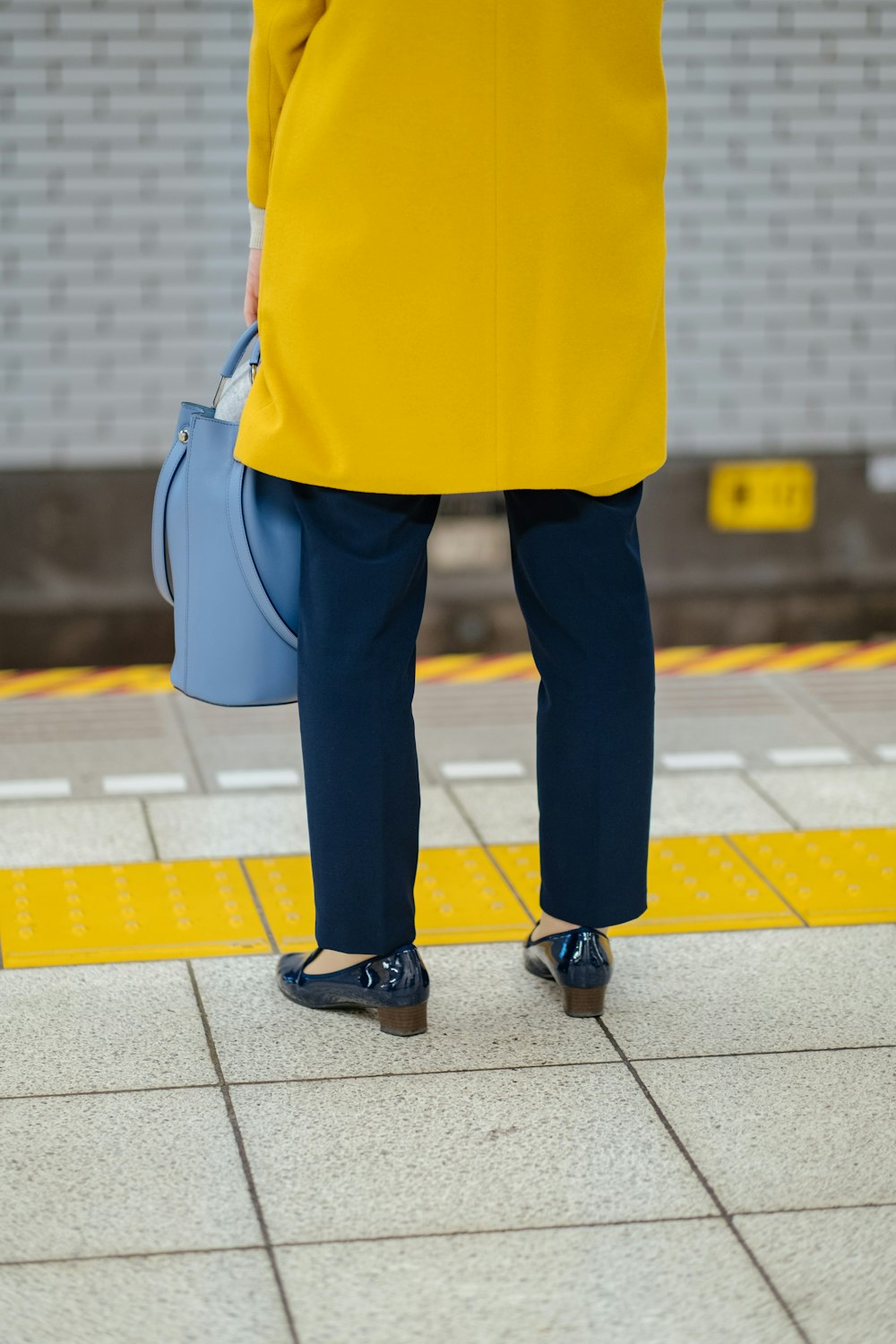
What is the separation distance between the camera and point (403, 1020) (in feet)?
9.36

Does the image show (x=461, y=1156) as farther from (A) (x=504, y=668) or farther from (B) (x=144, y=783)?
(A) (x=504, y=668)

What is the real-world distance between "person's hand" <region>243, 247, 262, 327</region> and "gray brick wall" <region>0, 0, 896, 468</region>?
304 centimetres

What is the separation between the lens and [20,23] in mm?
5359

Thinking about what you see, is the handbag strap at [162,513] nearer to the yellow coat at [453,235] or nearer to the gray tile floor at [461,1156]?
the yellow coat at [453,235]

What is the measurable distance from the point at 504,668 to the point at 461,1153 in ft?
9.94

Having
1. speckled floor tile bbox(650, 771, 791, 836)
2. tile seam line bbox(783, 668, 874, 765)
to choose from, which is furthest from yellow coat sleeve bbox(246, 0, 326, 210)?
tile seam line bbox(783, 668, 874, 765)

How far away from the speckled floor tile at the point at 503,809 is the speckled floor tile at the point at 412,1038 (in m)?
0.72

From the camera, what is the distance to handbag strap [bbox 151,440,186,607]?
276cm

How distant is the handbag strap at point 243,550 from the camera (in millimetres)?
2695

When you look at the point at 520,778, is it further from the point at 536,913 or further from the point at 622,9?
the point at 622,9

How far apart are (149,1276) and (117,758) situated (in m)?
2.39

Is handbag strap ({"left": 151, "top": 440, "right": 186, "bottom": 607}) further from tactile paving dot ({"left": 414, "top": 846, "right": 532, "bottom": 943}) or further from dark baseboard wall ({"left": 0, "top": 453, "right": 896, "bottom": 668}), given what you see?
dark baseboard wall ({"left": 0, "top": 453, "right": 896, "bottom": 668})

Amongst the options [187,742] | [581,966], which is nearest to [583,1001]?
[581,966]

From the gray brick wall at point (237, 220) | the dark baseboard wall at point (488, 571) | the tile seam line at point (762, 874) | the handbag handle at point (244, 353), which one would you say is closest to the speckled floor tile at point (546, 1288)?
the tile seam line at point (762, 874)
